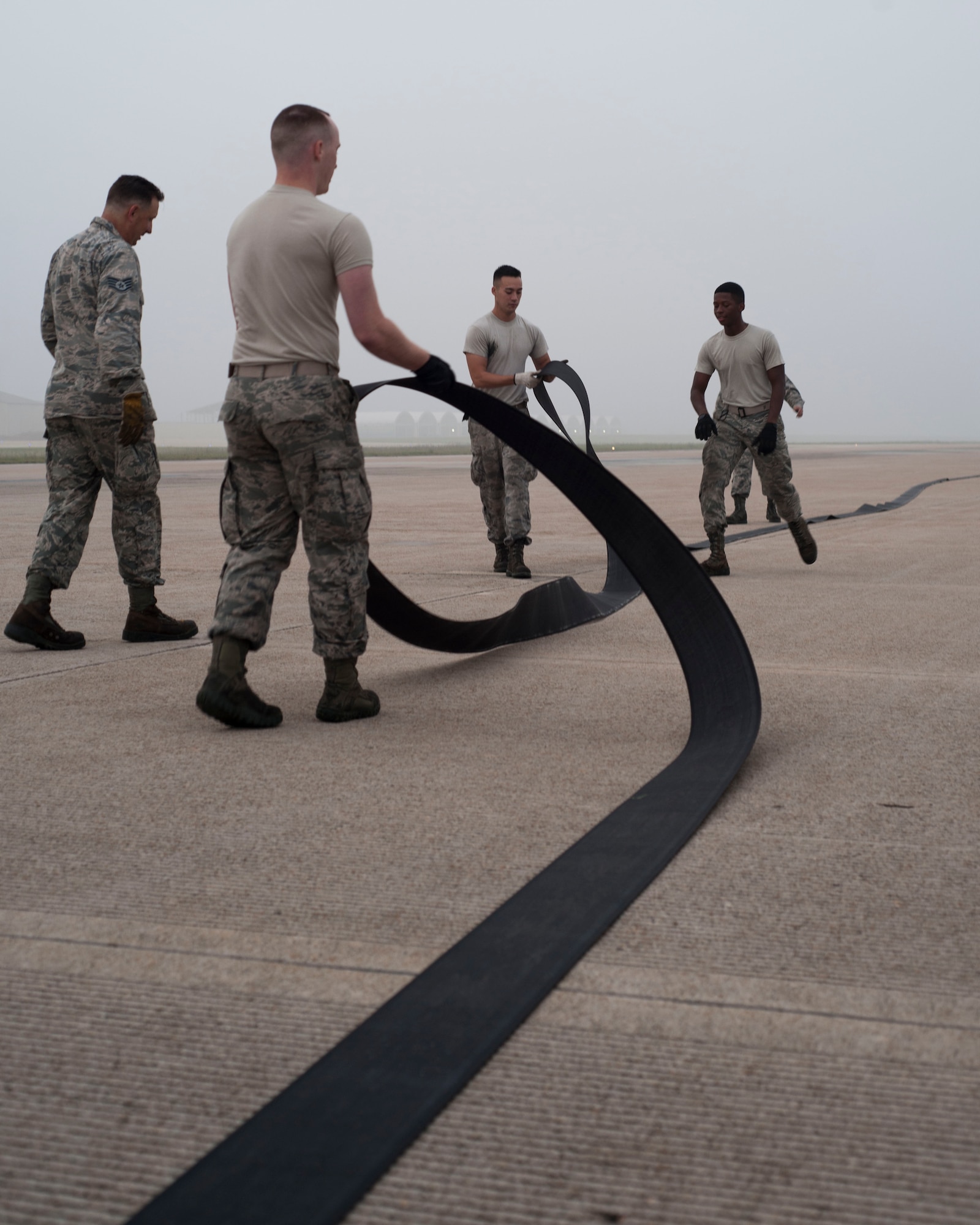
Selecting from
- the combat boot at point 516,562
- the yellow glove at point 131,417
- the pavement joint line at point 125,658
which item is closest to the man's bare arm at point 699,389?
the combat boot at point 516,562

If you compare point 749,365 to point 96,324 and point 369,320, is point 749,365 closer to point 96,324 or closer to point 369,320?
point 96,324

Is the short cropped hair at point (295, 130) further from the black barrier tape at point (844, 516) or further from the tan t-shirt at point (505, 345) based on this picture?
the black barrier tape at point (844, 516)

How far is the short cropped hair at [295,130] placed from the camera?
4.09 m

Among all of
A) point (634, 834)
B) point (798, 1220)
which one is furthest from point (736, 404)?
point (798, 1220)

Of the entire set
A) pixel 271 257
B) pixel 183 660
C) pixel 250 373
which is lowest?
pixel 183 660

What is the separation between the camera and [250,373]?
13.6ft

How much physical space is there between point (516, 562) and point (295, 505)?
465cm

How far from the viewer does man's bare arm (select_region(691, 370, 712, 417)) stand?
895 cm

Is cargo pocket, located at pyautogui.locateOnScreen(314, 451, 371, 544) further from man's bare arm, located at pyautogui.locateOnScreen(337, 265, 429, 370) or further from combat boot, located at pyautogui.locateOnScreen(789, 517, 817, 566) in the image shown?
combat boot, located at pyautogui.locateOnScreen(789, 517, 817, 566)

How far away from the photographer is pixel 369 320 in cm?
396

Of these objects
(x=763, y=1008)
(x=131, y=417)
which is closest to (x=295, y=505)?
(x=131, y=417)

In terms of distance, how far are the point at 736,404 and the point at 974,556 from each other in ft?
8.43

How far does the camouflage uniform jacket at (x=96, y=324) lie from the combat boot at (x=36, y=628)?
3.01 ft

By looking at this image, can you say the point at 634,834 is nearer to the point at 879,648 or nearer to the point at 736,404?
the point at 879,648
